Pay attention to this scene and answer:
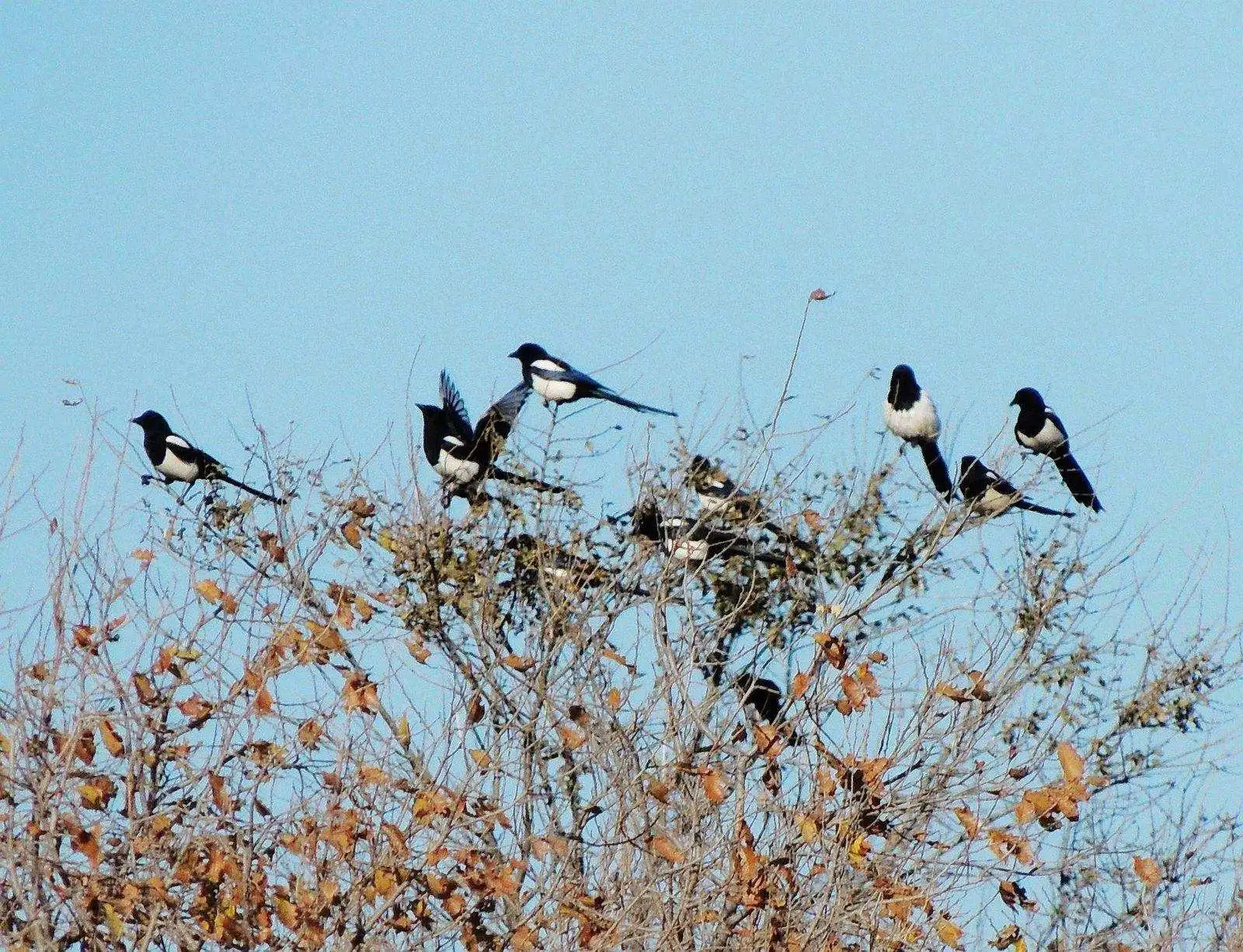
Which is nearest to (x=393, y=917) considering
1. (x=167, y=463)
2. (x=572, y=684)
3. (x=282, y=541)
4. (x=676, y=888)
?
(x=676, y=888)

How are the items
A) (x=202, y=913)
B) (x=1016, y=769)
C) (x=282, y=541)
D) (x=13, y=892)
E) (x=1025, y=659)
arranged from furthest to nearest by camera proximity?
1. (x=282, y=541)
2. (x=1025, y=659)
3. (x=1016, y=769)
4. (x=202, y=913)
5. (x=13, y=892)

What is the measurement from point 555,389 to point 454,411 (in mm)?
738

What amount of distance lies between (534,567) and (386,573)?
0.91 m

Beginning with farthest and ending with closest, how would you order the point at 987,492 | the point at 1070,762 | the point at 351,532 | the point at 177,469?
the point at 177,469 < the point at 351,532 < the point at 987,492 < the point at 1070,762

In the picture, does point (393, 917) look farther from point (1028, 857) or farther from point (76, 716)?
point (1028, 857)

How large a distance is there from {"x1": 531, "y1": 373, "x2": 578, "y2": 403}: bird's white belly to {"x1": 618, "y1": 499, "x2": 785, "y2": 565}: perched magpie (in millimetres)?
2328

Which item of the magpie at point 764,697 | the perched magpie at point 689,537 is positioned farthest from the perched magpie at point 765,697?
the perched magpie at point 689,537

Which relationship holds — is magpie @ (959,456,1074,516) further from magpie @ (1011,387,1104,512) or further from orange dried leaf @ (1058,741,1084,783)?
orange dried leaf @ (1058,741,1084,783)

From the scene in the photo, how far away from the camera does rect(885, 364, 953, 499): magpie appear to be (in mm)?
Answer: 11914

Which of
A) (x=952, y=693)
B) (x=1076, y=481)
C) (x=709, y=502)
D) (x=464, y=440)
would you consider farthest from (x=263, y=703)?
(x=1076, y=481)

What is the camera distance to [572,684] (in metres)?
9.85

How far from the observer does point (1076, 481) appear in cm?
1216

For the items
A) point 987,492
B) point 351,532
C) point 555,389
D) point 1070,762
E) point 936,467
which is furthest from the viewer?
point 555,389

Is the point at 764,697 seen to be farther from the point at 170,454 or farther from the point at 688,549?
the point at 170,454
